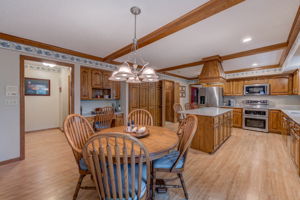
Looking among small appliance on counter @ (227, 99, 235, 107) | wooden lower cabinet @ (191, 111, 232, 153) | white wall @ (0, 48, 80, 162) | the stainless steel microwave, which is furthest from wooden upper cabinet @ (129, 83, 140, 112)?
the stainless steel microwave

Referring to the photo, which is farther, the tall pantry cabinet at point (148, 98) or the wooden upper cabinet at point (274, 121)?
the tall pantry cabinet at point (148, 98)

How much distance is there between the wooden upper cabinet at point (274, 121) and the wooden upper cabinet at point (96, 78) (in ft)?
19.2

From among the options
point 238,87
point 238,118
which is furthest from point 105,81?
point 238,87

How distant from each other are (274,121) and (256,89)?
1.32 metres

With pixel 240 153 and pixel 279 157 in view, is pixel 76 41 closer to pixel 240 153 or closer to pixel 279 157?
pixel 240 153

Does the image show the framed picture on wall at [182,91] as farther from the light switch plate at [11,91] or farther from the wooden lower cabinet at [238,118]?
the light switch plate at [11,91]

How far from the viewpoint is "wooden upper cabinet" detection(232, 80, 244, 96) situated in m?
5.42

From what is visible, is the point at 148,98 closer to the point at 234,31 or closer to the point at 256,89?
the point at 234,31

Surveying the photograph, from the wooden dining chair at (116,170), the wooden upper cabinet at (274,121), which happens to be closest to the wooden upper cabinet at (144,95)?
the wooden dining chair at (116,170)

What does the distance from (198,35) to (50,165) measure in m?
3.64

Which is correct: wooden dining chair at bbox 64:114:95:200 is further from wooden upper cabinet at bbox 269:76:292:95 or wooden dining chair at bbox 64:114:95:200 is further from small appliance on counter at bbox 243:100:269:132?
wooden upper cabinet at bbox 269:76:292:95

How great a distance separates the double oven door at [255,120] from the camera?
4.58 meters

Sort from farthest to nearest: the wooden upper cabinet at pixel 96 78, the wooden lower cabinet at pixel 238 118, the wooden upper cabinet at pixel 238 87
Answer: the wooden upper cabinet at pixel 238 87
the wooden lower cabinet at pixel 238 118
the wooden upper cabinet at pixel 96 78

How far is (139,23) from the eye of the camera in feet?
6.45
